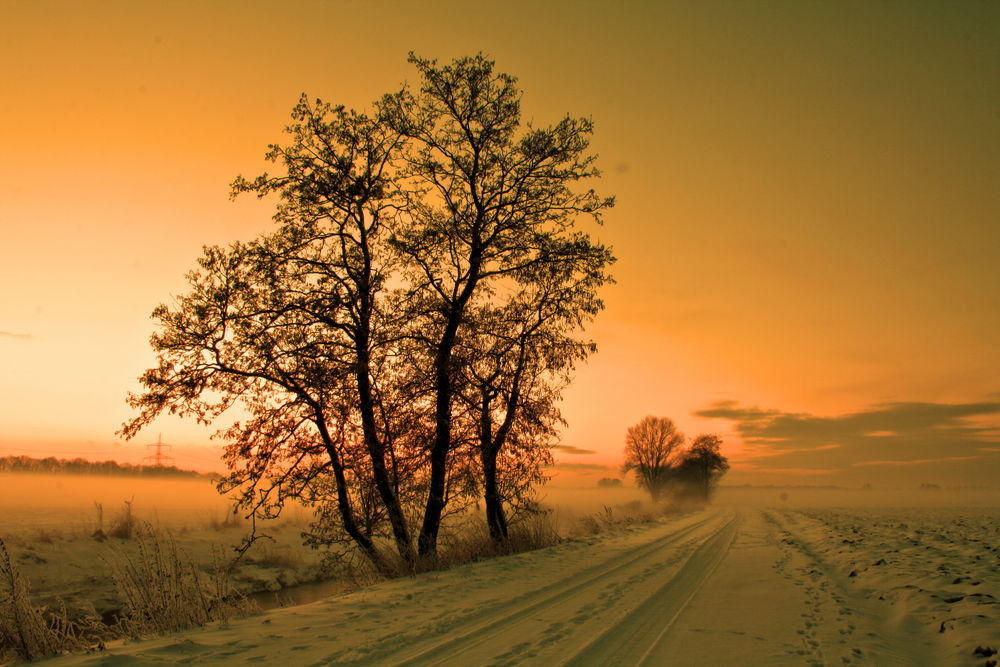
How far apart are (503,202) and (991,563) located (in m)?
13.7

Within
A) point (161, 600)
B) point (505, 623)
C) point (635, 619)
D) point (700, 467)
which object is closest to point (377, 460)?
point (161, 600)

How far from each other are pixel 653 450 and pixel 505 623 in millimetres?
59625

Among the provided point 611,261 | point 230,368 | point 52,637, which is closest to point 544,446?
point 611,261

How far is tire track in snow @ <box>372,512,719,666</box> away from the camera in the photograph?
5172 mm

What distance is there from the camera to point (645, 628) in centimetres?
630

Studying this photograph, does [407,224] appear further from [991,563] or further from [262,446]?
[991,563]

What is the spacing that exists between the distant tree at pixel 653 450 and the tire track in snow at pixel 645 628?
5361 cm

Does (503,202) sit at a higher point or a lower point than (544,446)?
higher

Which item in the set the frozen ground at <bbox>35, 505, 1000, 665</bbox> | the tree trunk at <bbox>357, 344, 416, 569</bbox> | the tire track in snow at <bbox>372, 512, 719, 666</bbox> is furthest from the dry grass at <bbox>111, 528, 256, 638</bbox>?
the tree trunk at <bbox>357, 344, 416, 569</bbox>

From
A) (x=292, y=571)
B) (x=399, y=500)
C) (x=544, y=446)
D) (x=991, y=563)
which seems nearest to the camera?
(x=991, y=563)

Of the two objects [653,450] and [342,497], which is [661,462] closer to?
[653,450]

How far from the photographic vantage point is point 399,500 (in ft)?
44.1

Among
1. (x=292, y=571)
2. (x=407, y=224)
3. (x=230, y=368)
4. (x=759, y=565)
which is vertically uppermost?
(x=407, y=224)

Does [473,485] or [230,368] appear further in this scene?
[473,485]
